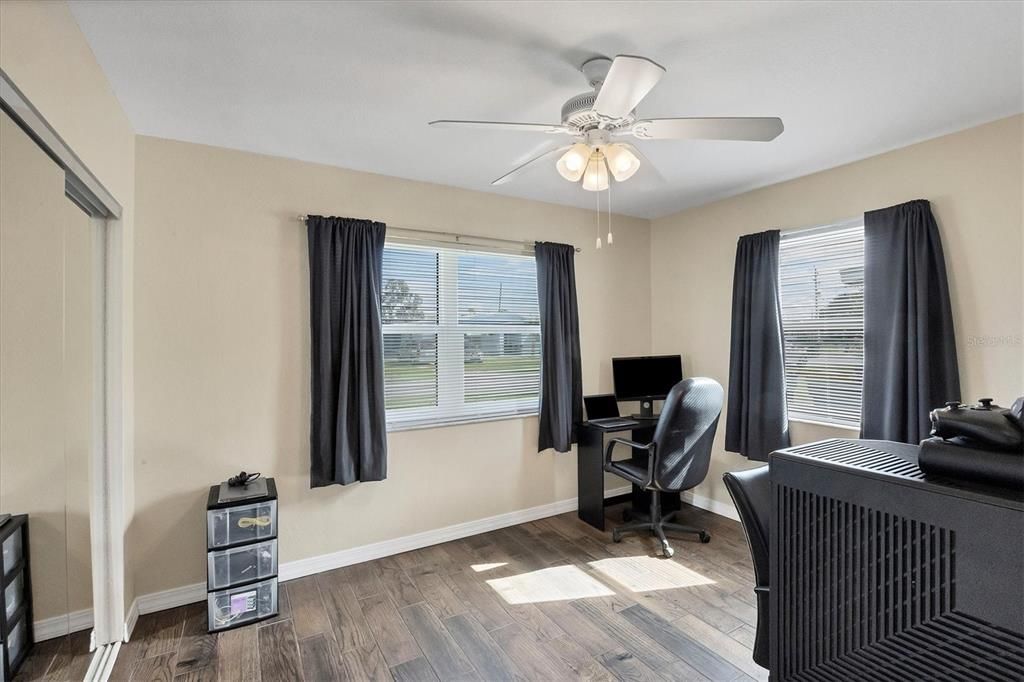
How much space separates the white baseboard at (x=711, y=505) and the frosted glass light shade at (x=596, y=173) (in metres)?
2.72

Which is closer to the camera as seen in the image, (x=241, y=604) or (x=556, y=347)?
(x=241, y=604)

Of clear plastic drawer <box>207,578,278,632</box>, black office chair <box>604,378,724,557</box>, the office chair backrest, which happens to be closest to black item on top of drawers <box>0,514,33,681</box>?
clear plastic drawer <box>207,578,278,632</box>

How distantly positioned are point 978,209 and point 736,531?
2.38m

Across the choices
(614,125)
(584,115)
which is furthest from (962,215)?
(584,115)

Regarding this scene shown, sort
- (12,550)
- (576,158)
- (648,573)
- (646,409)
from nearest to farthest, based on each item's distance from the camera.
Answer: (12,550)
(576,158)
(648,573)
(646,409)

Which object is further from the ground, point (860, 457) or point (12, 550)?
point (860, 457)

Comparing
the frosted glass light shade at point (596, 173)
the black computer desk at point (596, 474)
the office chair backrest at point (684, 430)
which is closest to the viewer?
the frosted glass light shade at point (596, 173)

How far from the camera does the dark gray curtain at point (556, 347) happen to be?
11.7ft

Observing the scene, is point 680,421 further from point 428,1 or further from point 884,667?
point 428,1

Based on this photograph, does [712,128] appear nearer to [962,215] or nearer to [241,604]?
[962,215]

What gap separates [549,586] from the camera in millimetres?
2650

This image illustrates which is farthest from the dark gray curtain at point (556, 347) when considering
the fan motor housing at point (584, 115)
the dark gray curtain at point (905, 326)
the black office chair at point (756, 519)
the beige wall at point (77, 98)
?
the beige wall at point (77, 98)

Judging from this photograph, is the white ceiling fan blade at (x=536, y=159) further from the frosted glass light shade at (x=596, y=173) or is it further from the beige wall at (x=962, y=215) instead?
the beige wall at (x=962, y=215)

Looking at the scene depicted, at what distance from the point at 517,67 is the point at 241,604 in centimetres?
281
